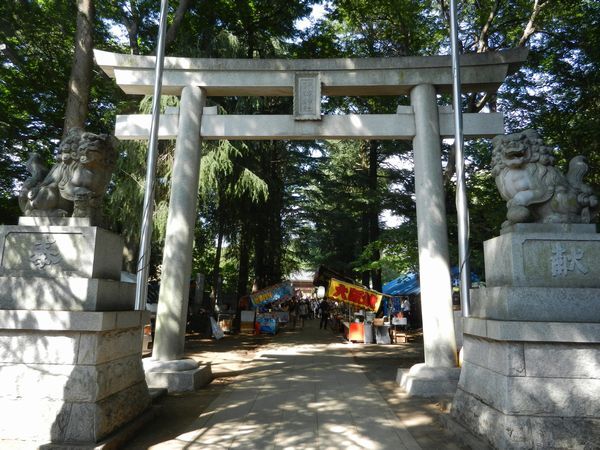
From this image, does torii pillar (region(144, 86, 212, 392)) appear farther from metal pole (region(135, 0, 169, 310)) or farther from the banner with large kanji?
the banner with large kanji

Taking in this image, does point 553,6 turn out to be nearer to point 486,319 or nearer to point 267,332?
point 486,319

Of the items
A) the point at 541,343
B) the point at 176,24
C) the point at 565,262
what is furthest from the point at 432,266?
the point at 176,24

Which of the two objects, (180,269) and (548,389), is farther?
(180,269)

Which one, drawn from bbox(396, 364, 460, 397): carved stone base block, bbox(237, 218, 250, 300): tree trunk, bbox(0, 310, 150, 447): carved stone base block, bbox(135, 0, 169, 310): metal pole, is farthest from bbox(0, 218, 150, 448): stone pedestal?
bbox(237, 218, 250, 300): tree trunk

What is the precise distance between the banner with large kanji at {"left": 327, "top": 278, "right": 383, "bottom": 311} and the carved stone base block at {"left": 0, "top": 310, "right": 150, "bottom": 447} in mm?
10410

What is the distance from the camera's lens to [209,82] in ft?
25.6

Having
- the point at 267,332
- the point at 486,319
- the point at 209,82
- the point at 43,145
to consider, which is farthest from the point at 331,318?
the point at 486,319

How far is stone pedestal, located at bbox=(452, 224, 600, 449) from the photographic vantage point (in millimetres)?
3434

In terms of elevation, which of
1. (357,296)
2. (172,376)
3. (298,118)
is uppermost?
(298,118)

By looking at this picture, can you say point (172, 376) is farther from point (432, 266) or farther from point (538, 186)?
point (538, 186)

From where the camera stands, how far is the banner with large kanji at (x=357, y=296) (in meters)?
13.8

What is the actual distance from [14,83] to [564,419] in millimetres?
15823

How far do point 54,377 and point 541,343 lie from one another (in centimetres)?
438

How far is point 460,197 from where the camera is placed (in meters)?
6.29
